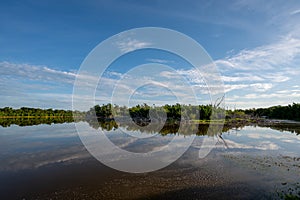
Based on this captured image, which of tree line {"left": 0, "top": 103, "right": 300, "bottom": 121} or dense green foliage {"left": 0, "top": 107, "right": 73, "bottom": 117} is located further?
dense green foliage {"left": 0, "top": 107, "right": 73, "bottom": 117}

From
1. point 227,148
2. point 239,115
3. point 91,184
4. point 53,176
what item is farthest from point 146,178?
point 239,115

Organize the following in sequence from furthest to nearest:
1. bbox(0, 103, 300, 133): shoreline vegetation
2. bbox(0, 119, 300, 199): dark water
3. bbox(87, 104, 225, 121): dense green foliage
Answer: bbox(87, 104, 225, 121): dense green foliage → bbox(0, 103, 300, 133): shoreline vegetation → bbox(0, 119, 300, 199): dark water

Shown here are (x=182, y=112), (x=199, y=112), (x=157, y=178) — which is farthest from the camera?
(x=182, y=112)

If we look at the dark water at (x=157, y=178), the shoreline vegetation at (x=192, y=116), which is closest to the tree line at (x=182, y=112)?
the shoreline vegetation at (x=192, y=116)

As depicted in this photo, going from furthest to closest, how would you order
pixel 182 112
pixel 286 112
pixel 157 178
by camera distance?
pixel 286 112, pixel 182 112, pixel 157 178

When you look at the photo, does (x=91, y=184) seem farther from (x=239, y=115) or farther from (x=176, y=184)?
(x=239, y=115)

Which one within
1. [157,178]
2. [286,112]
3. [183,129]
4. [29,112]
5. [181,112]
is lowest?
[157,178]

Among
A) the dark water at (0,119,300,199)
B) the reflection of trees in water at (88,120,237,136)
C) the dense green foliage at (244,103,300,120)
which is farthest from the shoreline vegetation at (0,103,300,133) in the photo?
the dark water at (0,119,300,199)

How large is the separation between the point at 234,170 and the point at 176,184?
3303mm

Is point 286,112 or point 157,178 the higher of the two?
point 286,112

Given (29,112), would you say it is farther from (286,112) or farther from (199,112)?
(286,112)

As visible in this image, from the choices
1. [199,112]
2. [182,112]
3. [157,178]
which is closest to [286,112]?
[199,112]

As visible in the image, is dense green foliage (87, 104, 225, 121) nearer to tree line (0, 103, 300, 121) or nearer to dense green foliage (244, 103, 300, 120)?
tree line (0, 103, 300, 121)

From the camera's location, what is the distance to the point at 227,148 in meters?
15.7
